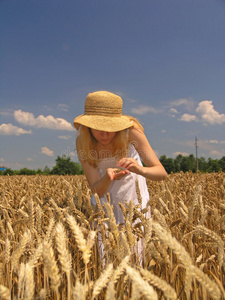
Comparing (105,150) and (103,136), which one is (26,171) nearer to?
(105,150)

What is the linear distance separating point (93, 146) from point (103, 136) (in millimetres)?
242

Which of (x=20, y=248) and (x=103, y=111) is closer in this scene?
(x=20, y=248)

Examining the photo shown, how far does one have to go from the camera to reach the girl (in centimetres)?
215

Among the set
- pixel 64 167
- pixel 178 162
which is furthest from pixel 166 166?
pixel 64 167

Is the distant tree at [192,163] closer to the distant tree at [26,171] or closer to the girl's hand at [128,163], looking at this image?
the distant tree at [26,171]

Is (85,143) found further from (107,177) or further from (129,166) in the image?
(129,166)

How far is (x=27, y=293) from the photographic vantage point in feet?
2.28

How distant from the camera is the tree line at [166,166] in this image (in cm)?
3128

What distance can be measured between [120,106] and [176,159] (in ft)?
168

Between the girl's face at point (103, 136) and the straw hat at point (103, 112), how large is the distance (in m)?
0.14

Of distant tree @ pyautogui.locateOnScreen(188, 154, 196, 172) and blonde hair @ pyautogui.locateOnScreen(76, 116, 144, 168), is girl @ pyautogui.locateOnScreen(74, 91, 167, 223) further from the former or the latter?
distant tree @ pyautogui.locateOnScreen(188, 154, 196, 172)

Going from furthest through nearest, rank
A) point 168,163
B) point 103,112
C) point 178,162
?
point 178,162 < point 168,163 < point 103,112

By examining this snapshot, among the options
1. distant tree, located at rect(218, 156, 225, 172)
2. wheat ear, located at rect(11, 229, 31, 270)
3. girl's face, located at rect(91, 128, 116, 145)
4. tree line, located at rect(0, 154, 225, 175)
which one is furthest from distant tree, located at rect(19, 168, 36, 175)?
wheat ear, located at rect(11, 229, 31, 270)

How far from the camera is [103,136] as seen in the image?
227 cm
